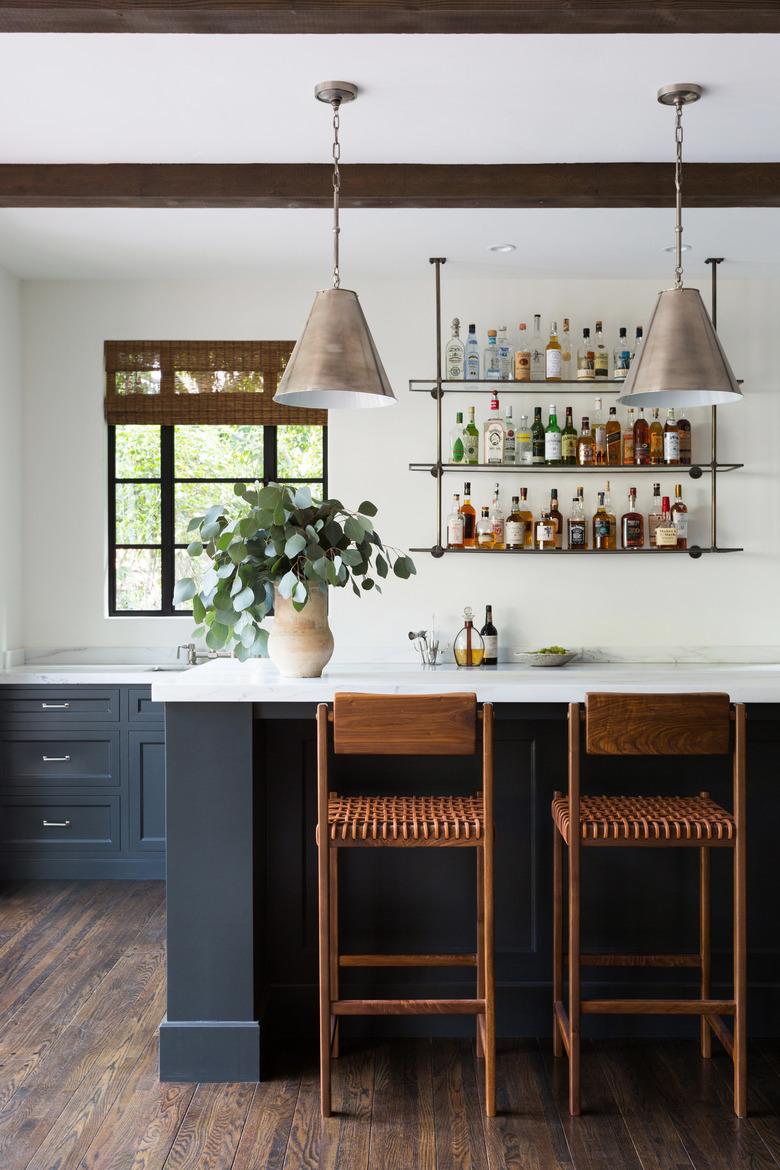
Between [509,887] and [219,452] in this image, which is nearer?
[509,887]

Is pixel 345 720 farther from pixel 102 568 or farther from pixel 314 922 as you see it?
pixel 102 568

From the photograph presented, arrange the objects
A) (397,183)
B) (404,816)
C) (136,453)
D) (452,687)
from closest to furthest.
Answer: (404,816) < (452,687) < (397,183) < (136,453)

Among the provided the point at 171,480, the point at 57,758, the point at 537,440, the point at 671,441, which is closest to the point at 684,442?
the point at 671,441

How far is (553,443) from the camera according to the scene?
4.55 meters

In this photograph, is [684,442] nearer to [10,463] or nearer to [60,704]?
[60,704]

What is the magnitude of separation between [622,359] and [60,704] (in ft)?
9.73


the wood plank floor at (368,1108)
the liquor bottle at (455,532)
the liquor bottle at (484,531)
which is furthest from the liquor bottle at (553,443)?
the wood plank floor at (368,1108)

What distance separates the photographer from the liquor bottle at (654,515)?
466cm

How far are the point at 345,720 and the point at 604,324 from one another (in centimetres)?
311

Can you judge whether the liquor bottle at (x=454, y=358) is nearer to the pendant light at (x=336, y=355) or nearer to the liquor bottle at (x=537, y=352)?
the liquor bottle at (x=537, y=352)

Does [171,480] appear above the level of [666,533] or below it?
above

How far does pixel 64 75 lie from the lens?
276 centimetres

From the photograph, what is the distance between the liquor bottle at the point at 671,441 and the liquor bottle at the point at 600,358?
0.35m

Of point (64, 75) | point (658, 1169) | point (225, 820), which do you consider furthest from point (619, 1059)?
point (64, 75)
